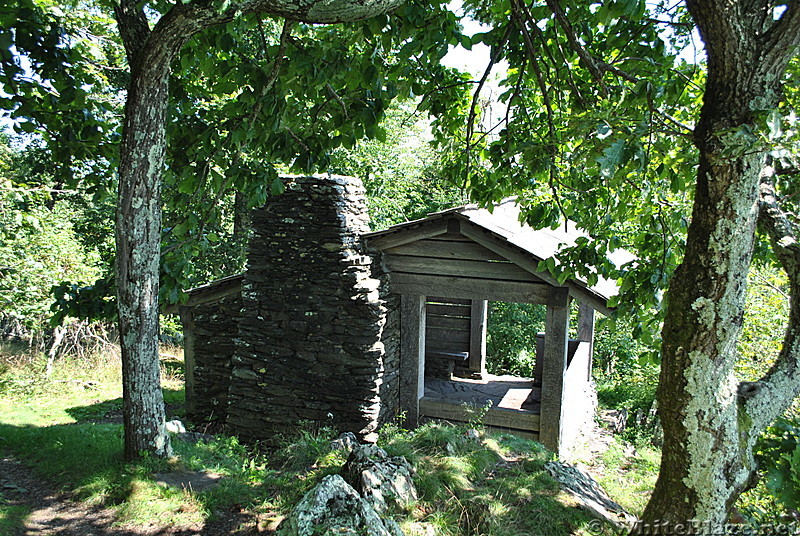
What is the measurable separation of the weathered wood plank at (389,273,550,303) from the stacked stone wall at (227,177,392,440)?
518 millimetres

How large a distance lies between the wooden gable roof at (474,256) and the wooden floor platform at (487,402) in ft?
5.38

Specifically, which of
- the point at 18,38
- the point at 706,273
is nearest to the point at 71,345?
the point at 18,38

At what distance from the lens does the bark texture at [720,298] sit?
2477mm

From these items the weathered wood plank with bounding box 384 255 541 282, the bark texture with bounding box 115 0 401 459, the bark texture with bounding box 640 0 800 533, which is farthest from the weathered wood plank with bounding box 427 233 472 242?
the bark texture with bounding box 640 0 800 533

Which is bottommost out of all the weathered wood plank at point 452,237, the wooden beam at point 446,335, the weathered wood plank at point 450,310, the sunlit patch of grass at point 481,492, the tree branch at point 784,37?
the sunlit patch of grass at point 481,492

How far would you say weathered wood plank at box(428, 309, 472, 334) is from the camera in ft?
34.8

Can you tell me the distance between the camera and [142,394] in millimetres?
4215

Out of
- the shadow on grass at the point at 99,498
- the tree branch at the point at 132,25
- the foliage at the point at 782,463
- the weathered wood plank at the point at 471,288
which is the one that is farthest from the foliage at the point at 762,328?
the tree branch at the point at 132,25

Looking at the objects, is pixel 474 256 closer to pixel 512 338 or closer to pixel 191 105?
pixel 191 105

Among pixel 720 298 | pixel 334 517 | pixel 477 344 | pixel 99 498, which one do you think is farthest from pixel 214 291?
pixel 720 298

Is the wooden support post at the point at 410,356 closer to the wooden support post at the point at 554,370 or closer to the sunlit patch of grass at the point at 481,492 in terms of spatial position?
the wooden support post at the point at 554,370

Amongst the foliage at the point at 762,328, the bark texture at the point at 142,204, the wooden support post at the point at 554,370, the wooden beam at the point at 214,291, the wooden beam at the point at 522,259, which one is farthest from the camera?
the wooden beam at the point at 214,291

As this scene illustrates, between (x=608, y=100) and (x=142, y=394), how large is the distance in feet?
13.7

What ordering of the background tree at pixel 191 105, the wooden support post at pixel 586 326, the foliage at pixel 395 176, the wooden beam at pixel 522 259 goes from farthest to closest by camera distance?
the foliage at pixel 395 176, the wooden support post at pixel 586 326, the wooden beam at pixel 522 259, the background tree at pixel 191 105
